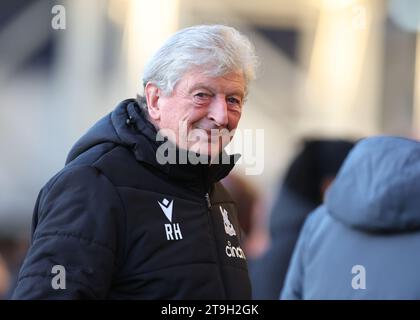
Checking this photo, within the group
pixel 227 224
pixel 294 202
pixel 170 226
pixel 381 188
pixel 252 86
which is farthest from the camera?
pixel 252 86

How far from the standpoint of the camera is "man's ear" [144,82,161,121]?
2055mm

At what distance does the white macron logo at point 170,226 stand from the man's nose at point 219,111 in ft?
0.73

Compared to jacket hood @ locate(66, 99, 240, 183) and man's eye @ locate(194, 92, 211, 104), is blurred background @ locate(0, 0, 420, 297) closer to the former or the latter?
jacket hood @ locate(66, 99, 240, 183)

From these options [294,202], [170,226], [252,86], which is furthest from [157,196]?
[252,86]

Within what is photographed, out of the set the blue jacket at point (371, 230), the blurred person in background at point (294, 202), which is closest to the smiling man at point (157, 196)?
the blue jacket at point (371, 230)

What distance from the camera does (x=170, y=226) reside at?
197 centimetres

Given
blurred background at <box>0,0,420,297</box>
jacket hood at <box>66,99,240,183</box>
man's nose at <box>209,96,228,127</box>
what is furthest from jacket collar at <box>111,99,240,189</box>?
blurred background at <box>0,0,420,297</box>

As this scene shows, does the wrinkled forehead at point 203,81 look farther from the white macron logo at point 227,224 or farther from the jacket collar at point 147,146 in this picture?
the white macron logo at point 227,224

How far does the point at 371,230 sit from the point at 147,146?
0.94 meters

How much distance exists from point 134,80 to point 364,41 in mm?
1950

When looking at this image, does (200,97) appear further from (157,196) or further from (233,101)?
(157,196)

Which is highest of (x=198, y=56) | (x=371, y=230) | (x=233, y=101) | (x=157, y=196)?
(x=198, y=56)

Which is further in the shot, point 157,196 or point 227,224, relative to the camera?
point 227,224
